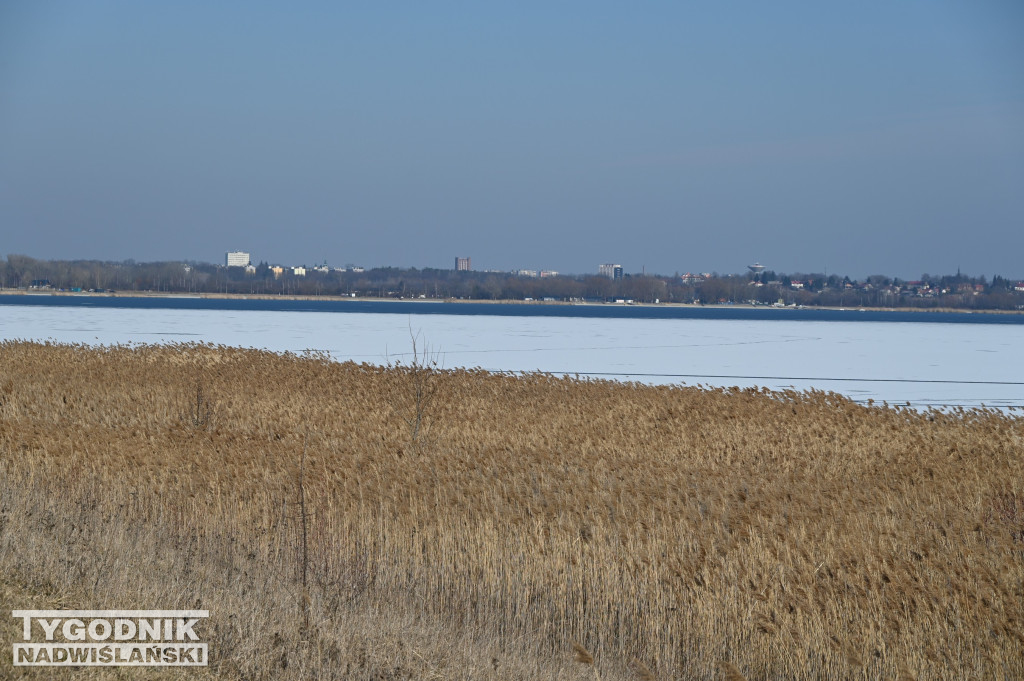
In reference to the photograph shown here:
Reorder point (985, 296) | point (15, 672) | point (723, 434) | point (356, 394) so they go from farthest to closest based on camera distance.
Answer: point (985, 296) < point (356, 394) < point (723, 434) < point (15, 672)

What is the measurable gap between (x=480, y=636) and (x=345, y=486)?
4042 mm

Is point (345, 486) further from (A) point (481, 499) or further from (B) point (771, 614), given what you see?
(B) point (771, 614)

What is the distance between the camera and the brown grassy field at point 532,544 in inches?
255

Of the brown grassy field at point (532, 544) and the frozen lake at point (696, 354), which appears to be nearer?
the brown grassy field at point (532, 544)

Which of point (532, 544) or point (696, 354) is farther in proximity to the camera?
point (696, 354)

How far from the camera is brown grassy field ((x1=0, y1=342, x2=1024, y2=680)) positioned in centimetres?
647

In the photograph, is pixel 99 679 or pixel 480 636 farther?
pixel 480 636

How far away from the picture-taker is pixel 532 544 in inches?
348

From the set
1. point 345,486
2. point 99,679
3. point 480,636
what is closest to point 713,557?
point 480,636

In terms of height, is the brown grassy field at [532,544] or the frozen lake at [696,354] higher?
the brown grassy field at [532,544]

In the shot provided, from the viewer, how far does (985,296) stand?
19925cm

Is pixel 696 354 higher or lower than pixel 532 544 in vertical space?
lower

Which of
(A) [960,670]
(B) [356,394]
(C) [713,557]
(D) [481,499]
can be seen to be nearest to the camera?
(A) [960,670]

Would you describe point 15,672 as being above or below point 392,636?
above
